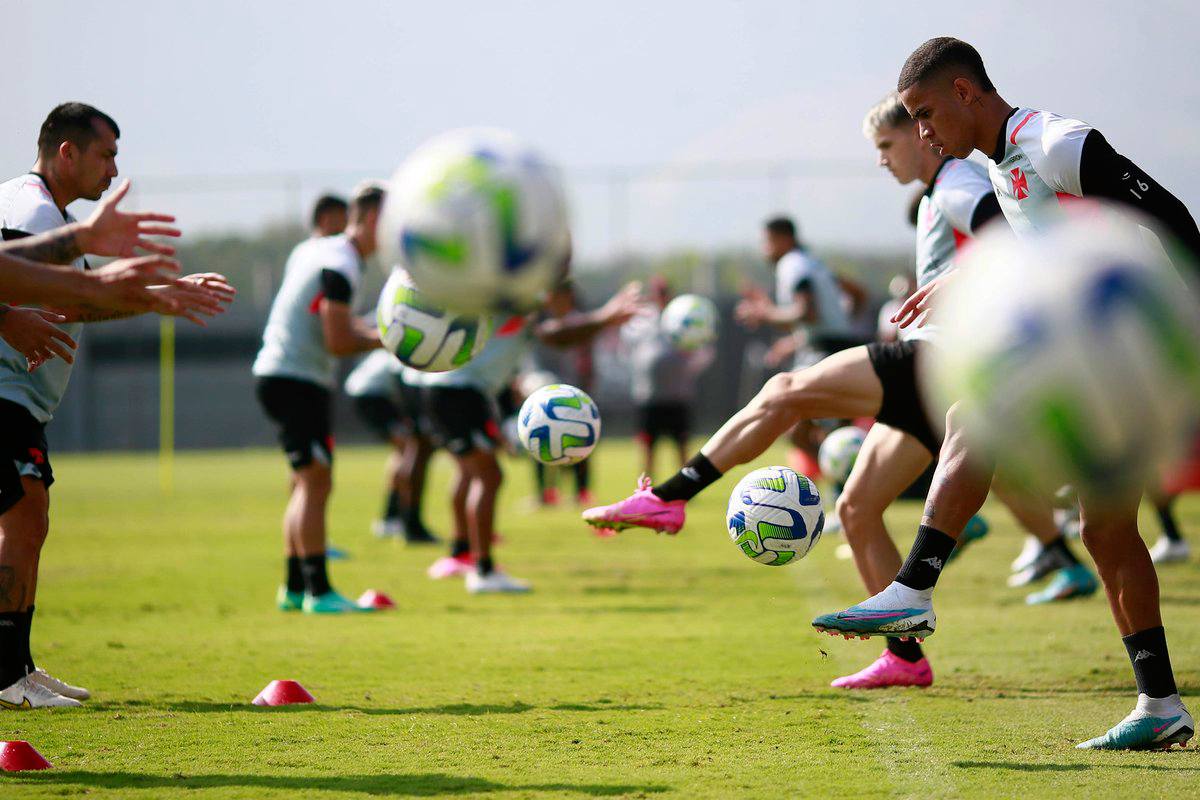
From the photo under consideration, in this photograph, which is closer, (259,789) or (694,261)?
(259,789)

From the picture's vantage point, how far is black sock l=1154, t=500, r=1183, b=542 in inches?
411

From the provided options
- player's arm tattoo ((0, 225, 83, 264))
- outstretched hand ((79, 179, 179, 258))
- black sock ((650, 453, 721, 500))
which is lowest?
A: black sock ((650, 453, 721, 500))

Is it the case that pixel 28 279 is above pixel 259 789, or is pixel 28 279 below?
above

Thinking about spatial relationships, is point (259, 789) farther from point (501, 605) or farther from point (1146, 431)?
point (501, 605)

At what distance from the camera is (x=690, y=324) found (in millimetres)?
14703

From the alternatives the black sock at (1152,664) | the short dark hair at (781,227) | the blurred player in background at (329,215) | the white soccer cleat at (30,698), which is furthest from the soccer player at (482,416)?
the black sock at (1152,664)

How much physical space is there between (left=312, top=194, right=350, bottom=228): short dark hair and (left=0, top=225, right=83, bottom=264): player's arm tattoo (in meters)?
4.92

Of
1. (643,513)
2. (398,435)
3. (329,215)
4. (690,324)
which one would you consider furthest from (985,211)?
(398,435)

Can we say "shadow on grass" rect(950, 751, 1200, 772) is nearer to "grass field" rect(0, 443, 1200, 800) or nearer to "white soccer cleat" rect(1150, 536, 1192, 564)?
"grass field" rect(0, 443, 1200, 800)

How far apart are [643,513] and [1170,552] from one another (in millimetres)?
6838

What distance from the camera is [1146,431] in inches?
149

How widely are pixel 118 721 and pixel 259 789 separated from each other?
143cm

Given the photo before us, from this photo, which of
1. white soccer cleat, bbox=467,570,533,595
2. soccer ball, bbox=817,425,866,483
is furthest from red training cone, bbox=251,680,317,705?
soccer ball, bbox=817,425,866,483

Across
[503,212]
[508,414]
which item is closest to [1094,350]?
[503,212]
